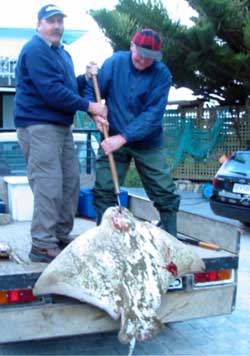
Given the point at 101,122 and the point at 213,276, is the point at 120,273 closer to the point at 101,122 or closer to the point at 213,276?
the point at 213,276

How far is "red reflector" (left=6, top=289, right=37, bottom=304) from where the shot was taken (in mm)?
3986

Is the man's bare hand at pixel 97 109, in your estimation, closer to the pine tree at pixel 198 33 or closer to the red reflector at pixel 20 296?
the red reflector at pixel 20 296

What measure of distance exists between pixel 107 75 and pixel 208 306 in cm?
188

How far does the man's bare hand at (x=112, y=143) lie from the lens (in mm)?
4754

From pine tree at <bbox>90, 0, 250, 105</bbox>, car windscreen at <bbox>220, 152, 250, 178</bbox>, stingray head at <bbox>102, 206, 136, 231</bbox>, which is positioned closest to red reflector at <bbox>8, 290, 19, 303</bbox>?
stingray head at <bbox>102, 206, 136, 231</bbox>

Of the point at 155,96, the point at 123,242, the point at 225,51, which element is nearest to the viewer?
the point at 123,242

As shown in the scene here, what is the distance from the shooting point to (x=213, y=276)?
4602 mm

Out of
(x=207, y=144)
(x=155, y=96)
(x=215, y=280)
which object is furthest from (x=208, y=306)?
(x=207, y=144)

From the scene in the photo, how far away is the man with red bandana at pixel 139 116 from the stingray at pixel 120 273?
843 mm

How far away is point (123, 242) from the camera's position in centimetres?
409

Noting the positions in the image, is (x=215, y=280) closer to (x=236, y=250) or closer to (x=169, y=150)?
(x=236, y=250)

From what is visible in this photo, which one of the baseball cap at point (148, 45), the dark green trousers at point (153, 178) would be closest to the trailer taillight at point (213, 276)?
the dark green trousers at point (153, 178)

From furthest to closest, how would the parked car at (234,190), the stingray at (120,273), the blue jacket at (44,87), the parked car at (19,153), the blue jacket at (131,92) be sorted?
the parked car at (234,190) < the parked car at (19,153) < the blue jacket at (131,92) < the blue jacket at (44,87) < the stingray at (120,273)

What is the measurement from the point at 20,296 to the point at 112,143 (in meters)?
1.35
